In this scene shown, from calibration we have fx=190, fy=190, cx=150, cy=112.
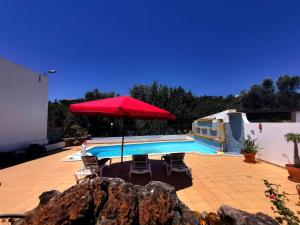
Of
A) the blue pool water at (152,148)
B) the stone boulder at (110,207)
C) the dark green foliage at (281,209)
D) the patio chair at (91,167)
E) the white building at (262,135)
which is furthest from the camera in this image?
the blue pool water at (152,148)

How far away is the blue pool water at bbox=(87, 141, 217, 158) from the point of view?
45.8ft

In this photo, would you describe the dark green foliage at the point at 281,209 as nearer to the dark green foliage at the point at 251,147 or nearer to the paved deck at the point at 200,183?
the paved deck at the point at 200,183

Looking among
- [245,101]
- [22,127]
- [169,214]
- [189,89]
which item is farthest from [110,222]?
[245,101]

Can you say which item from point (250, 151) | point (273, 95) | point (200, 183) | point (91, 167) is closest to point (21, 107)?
point (91, 167)

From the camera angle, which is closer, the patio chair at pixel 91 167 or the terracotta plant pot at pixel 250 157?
the patio chair at pixel 91 167

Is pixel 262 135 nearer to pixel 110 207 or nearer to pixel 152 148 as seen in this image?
pixel 152 148

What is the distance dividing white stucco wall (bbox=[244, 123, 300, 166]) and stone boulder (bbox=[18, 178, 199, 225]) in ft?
23.5

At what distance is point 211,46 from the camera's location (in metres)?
21.1

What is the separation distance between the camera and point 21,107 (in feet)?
41.1

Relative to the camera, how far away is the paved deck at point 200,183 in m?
4.58

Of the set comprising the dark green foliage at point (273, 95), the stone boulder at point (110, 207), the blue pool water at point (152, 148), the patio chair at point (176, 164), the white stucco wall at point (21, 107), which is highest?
the dark green foliage at point (273, 95)

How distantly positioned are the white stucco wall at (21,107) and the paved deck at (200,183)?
142 inches

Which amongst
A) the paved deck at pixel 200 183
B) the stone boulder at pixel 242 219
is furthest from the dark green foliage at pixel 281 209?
the paved deck at pixel 200 183

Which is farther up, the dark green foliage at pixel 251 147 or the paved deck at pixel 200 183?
the dark green foliage at pixel 251 147
